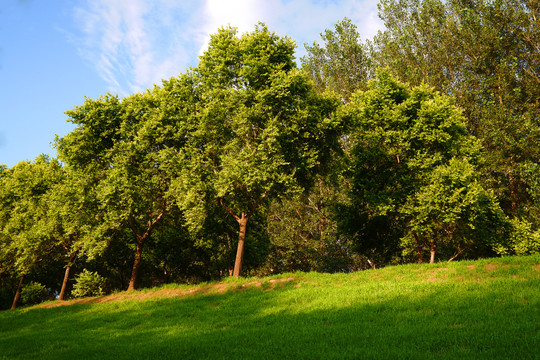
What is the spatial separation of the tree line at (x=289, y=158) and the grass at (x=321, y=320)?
217 inches

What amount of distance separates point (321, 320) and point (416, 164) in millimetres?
16844

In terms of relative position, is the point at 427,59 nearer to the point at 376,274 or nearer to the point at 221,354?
the point at 376,274

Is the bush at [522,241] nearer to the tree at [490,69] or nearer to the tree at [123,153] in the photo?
the tree at [490,69]

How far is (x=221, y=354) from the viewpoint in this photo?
28.3 ft

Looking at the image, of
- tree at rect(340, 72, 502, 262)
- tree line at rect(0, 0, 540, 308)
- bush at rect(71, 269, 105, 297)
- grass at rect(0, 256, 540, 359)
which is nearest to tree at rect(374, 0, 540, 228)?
tree line at rect(0, 0, 540, 308)

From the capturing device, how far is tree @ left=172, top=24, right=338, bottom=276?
797 inches

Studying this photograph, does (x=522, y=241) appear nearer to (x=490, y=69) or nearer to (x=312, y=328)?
(x=490, y=69)

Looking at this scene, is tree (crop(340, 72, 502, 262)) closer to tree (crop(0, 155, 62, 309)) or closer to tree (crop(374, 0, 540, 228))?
tree (crop(374, 0, 540, 228))

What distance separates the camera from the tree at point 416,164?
2281 centimetres

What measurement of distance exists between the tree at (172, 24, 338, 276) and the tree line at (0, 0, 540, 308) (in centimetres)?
11

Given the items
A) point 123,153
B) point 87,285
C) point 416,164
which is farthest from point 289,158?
point 87,285

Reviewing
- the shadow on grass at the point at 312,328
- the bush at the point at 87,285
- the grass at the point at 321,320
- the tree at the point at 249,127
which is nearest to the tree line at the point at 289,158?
the tree at the point at 249,127

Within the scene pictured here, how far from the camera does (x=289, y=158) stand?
21.9m

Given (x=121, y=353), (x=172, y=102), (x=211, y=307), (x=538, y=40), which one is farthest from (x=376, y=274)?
(x=538, y=40)
